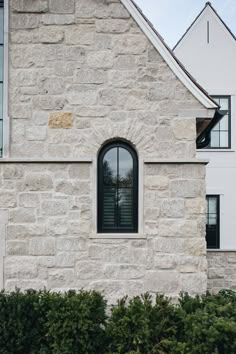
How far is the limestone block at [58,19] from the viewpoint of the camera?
19.6ft

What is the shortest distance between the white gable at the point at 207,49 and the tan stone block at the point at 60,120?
24.6ft

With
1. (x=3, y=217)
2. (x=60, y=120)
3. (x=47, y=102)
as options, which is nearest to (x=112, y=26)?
(x=47, y=102)

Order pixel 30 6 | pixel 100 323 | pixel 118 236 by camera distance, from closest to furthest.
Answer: pixel 100 323 → pixel 118 236 → pixel 30 6

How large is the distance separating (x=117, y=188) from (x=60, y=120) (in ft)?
4.50

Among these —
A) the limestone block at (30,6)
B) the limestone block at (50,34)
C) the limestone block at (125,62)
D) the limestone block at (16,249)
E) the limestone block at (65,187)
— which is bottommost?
the limestone block at (16,249)

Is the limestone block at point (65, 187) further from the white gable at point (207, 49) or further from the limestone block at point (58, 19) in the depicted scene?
the white gable at point (207, 49)

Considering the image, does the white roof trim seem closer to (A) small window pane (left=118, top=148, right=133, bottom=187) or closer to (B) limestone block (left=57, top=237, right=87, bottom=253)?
(A) small window pane (left=118, top=148, right=133, bottom=187)

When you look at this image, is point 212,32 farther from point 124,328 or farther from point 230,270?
point 124,328

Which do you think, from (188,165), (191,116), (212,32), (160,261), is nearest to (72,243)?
(160,261)

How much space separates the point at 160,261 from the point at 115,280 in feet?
2.43

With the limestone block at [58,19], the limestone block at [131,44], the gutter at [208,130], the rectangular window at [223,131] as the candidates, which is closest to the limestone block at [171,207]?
the gutter at [208,130]

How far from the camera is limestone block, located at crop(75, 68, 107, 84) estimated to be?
598 cm

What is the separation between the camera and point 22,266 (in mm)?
5891

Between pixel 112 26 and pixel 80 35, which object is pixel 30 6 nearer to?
pixel 80 35
